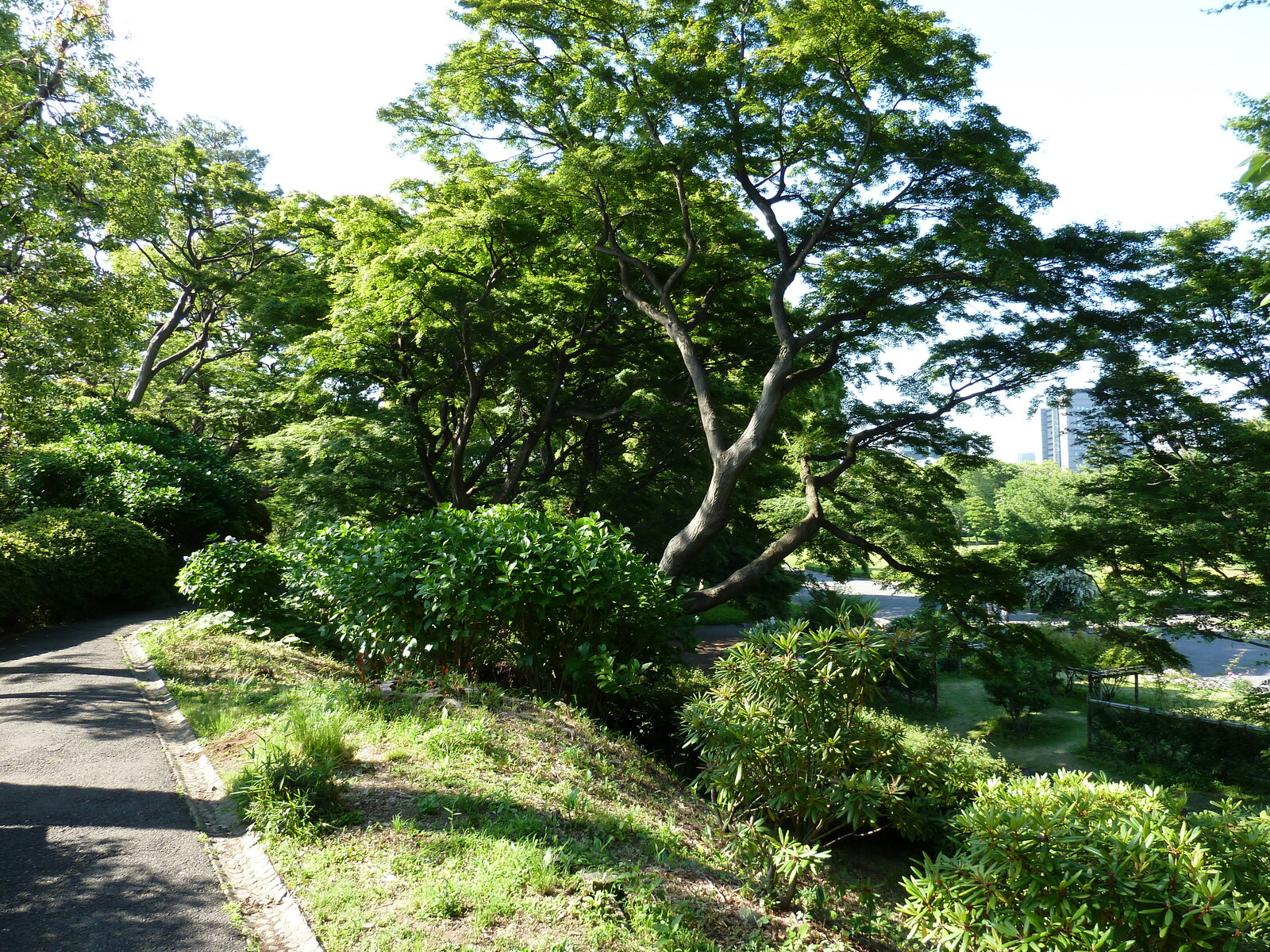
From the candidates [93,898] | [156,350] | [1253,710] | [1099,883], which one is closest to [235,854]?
[93,898]

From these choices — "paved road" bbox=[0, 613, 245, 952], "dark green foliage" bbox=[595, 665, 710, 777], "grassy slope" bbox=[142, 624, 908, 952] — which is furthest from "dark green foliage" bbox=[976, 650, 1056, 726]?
"paved road" bbox=[0, 613, 245, 952]

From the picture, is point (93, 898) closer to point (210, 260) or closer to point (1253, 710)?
point (1253, 710)

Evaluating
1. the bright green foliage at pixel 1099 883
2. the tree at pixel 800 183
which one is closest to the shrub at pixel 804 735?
the bright green foliage at pixel 1099 883

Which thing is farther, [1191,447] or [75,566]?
[1191,447]

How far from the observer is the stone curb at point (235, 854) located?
10.1ft

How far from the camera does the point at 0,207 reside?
763cm

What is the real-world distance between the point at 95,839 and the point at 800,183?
36.6 ft

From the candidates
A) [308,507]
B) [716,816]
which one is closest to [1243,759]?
[716,816]

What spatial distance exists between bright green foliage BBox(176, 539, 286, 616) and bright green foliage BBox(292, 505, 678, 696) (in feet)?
7.38

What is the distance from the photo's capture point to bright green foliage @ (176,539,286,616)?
28.5ft

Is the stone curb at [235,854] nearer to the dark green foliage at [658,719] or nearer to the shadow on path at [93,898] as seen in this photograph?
the shadow on path at [93,898]

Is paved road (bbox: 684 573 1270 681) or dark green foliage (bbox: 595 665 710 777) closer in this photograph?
dark green foliage (bbox: 595 665 710 777)

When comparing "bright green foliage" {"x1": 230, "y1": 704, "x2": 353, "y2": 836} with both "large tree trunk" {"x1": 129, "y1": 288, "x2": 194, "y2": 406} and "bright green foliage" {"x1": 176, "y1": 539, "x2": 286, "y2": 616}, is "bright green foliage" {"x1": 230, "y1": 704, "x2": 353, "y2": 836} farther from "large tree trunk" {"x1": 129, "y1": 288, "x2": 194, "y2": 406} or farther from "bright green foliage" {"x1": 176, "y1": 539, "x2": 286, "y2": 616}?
"large tree trunk" {"x1": 129, "y1": 288, "x2": 194, "y2": 406}

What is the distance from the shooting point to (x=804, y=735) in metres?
4.16
